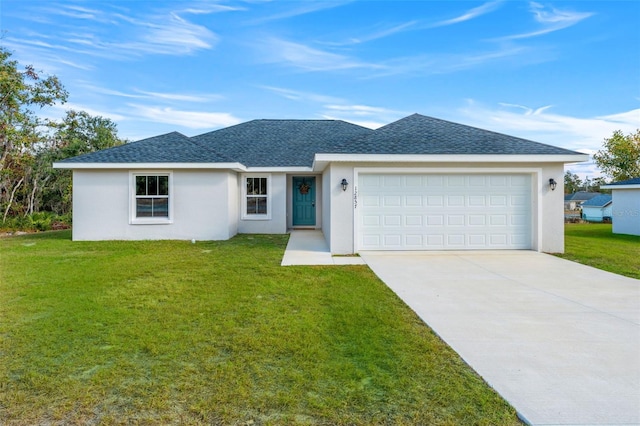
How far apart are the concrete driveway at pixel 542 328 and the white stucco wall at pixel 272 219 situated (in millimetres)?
7269

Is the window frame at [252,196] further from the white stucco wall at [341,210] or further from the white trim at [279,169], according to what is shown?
the white stucco wall at [341,210]

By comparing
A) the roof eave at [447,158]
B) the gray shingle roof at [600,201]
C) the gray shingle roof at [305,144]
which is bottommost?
the gray shingle roof at [600,201]

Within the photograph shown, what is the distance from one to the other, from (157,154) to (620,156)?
40.7 metres

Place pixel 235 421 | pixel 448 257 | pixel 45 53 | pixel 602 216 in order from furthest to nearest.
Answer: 1. pixel 602 216
2. pixel 45 53
3. pixel 448 257
4. pixel 235 421

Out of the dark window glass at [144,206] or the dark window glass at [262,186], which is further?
the dark window glass at [262,186]

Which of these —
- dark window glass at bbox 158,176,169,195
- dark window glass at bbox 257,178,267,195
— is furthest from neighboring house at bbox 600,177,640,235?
dark window glass at bbox 158,176,169,195

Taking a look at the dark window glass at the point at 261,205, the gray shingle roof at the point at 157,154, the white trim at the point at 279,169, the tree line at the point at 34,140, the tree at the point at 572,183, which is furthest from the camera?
the tree at the point at 572,183

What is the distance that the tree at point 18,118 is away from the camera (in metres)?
17.0

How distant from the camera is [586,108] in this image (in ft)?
55.3

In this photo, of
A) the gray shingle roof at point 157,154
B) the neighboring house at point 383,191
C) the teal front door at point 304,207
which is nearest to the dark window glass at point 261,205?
the neighboring house at point 383,191

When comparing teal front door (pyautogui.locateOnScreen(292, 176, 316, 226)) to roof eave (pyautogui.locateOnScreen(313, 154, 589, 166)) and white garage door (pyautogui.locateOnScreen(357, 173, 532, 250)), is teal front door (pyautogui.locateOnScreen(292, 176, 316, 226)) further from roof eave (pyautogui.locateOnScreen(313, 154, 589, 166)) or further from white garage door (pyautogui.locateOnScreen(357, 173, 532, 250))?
roof eave (pyautogui.locateOnScreen(313, 154, 589, 166))

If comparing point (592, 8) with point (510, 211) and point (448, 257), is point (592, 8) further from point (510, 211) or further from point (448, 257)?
point (448, 257)

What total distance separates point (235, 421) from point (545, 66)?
16.0 metres

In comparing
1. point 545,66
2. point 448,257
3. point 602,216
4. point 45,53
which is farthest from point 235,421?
point 602,216
